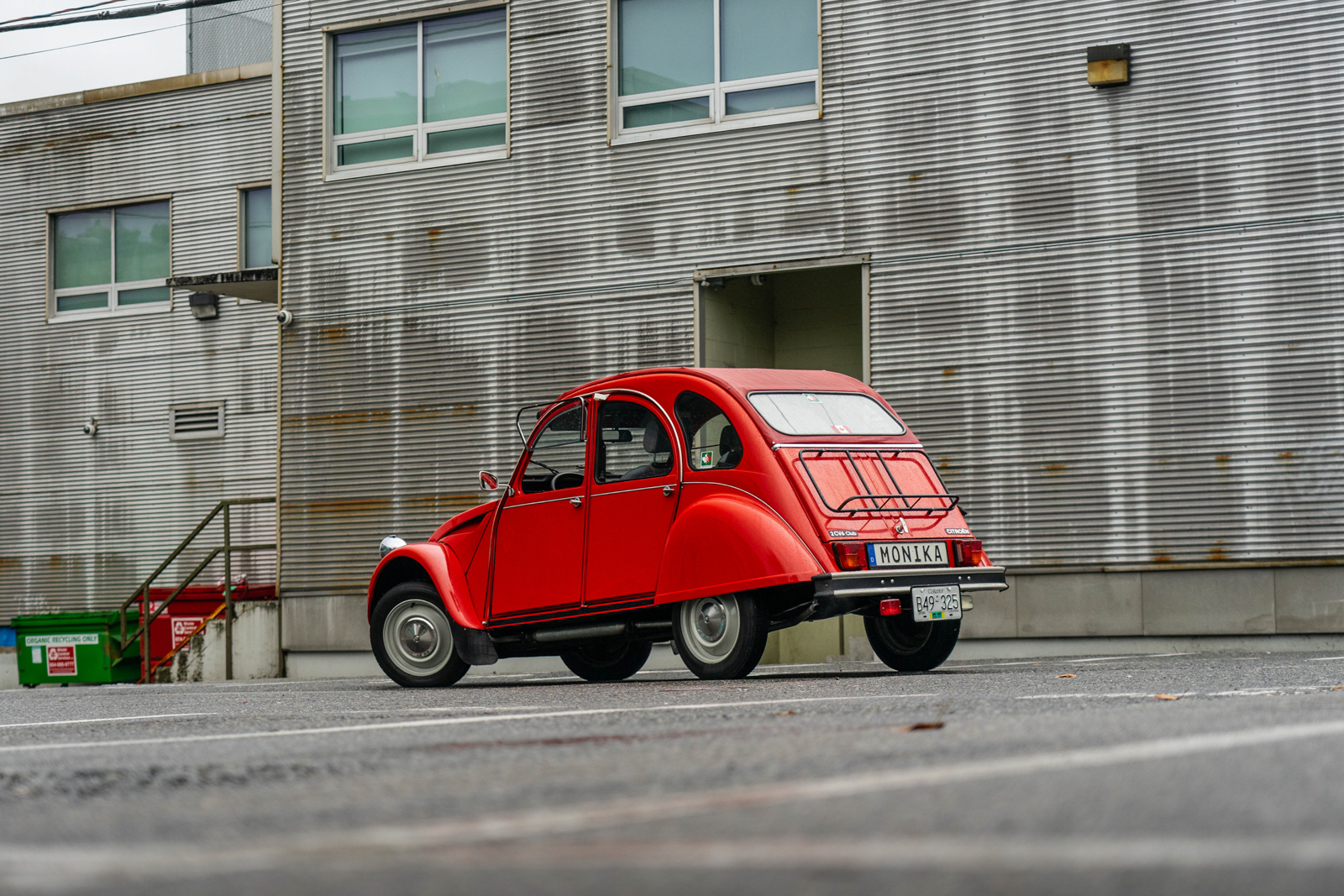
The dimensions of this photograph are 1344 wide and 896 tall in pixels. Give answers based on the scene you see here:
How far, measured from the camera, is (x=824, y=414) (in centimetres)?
1020

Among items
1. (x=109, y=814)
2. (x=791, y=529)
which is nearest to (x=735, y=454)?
(x=791, y=529)

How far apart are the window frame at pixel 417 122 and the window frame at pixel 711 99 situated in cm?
120

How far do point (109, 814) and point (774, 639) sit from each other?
12.8 meters

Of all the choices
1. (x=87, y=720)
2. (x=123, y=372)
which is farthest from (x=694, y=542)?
(x=123, y=372)

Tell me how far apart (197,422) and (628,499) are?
14.6 meters

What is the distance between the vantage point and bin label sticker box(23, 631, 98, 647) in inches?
740

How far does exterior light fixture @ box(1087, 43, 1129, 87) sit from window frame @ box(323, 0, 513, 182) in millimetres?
6205

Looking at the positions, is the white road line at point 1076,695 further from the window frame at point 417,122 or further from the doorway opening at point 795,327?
the window frame at point 417,122

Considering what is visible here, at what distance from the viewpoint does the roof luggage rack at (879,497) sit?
9.47 metres

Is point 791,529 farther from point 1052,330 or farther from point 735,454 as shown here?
point 1052,330

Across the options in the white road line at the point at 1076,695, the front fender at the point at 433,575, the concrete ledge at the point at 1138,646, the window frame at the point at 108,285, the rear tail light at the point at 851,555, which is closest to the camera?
the white road line at the point at 1076,695

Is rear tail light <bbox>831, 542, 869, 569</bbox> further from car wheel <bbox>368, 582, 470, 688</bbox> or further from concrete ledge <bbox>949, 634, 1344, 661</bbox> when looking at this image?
concrete ledge <bbox>949, 634, 1344, 661</bbox>

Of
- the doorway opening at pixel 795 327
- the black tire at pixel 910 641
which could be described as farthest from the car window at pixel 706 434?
the doorway opening at pixel 795 327

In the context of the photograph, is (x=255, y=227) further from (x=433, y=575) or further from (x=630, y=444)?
(x=630, y=444)
